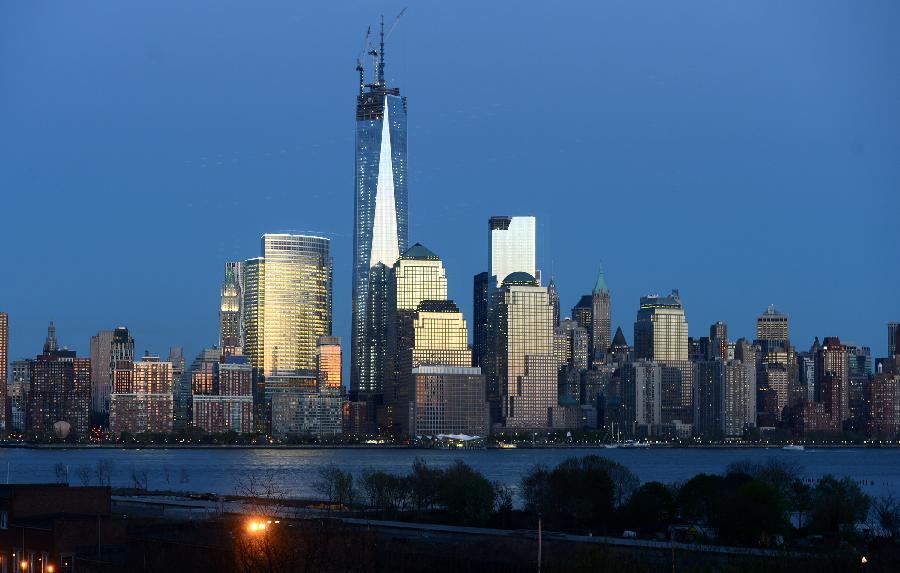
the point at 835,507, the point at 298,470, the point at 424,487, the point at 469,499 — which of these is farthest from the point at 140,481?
the point at 835,507

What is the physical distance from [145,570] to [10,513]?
19.9 feet

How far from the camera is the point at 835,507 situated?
189 ft

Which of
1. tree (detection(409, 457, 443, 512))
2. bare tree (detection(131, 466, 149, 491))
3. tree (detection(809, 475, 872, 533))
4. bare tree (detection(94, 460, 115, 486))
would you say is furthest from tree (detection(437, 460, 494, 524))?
bare tree (detection(131, 466, 149, 491))

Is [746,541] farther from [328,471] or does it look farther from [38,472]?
[38,472]

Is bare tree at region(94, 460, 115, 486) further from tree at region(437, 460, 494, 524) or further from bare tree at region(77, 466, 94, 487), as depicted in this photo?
tree at region(437, 460, 494, 524)

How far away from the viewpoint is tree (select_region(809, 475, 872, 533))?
5734cm

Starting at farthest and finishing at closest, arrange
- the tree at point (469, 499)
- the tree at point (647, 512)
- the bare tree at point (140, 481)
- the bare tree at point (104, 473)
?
the bare tree at point (140, 481) < the bare tree at point (104, 473) < the tree at point (469, 499) < the tree at point (647, 512)

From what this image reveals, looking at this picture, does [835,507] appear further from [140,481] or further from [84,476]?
[140,481]

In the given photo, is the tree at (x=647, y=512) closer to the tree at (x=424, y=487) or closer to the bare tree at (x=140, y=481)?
the tree at (x=424, y=487)

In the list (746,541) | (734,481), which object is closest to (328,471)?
(734,481)

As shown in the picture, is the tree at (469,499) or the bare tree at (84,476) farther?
the bare tree at (84,476)

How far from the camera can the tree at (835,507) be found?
57344mm

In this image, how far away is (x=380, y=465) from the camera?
152 meters

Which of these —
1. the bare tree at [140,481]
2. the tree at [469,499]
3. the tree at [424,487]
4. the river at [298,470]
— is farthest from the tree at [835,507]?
the bare tree at [140,481]
